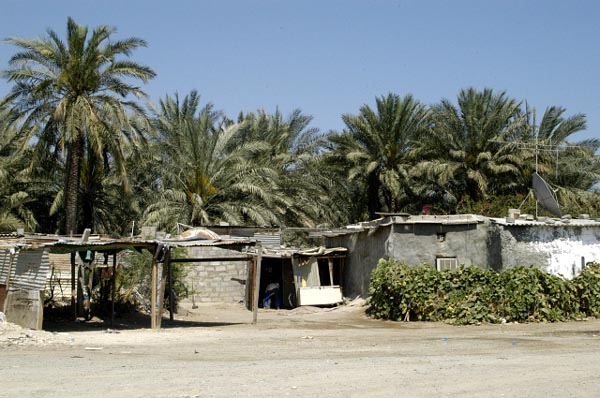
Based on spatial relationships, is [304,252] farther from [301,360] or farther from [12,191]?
[301,360]

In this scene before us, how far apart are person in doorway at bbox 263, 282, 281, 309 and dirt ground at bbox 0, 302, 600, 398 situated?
28.1ft

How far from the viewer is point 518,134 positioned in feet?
112

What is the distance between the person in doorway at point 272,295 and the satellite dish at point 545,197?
10666 mm

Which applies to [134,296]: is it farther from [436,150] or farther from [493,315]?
[436,150]

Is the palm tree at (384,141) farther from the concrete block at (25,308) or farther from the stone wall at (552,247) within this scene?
the concrete block at (25,308)

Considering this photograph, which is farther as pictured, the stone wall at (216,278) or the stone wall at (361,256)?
the stone wall at (216,278)

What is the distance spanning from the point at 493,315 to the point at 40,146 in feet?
55.5

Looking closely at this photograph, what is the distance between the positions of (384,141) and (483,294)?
583 inches

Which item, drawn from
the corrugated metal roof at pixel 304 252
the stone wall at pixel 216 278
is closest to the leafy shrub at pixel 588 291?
the corrugated metal roof at pixel 304 252

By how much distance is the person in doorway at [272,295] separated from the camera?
29484 mm

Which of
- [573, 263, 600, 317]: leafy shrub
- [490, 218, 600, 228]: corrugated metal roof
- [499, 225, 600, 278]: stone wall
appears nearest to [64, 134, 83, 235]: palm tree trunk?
[490, 218, 600, 228]: corrugated metal roof

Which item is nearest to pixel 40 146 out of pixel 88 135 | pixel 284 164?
pixel 88 135

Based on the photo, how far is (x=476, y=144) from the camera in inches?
1321

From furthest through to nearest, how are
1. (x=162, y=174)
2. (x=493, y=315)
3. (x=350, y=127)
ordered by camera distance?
(x=350, y=127), (x=162, y=174), (x=493, y=315)
